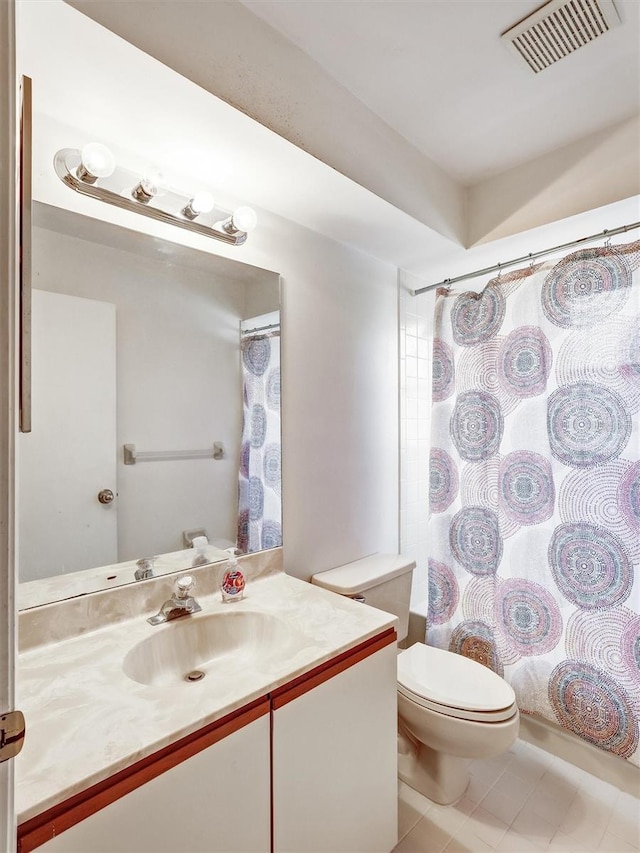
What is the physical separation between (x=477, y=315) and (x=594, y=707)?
5.21 feet

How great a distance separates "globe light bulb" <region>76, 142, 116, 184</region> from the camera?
1.08 metres

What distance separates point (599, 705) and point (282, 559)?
1.27 metres

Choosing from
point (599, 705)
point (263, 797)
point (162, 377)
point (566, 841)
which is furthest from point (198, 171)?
point (566, 841)

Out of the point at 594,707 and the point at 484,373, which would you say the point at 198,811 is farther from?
the point at 484,373

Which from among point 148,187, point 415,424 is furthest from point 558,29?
point 415,424

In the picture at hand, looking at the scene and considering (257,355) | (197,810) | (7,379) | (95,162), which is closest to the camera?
(7,379)

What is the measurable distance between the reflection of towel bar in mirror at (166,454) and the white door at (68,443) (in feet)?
0.14

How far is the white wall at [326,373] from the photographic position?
4.34 feet

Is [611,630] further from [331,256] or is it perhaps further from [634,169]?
[331,256]

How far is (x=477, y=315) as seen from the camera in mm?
1932

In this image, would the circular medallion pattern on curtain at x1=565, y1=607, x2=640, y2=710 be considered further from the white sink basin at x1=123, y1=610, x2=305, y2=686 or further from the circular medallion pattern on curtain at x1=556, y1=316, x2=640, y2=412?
the white sink basin at x1=123, y1=610, x2=305, y2=686

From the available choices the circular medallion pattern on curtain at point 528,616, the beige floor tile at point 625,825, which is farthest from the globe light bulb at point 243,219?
the beige floor tile at point 625,825

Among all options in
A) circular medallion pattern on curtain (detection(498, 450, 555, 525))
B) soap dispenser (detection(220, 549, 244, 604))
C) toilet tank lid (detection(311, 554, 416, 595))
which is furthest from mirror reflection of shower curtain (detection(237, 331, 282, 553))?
circular medallion pattern on curtain (detection(498, 450, 555, 525))

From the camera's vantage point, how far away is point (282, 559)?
1.60m
